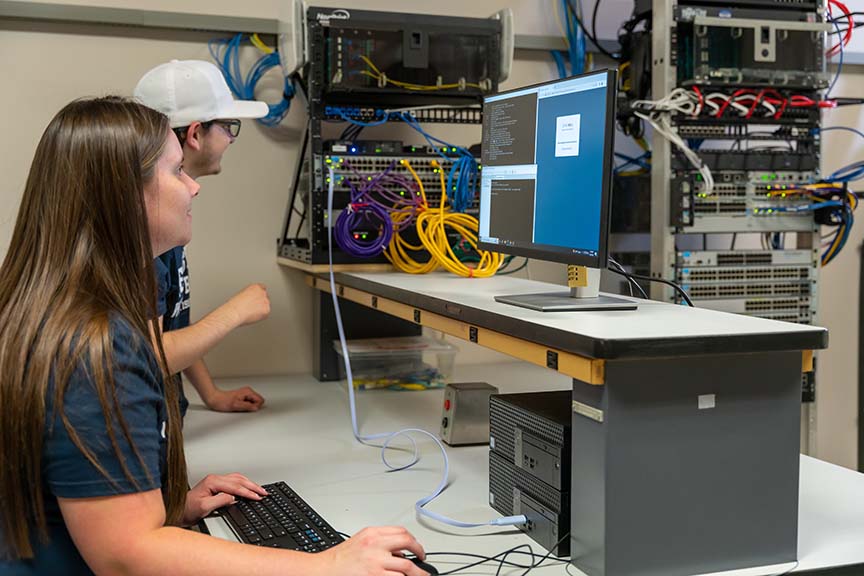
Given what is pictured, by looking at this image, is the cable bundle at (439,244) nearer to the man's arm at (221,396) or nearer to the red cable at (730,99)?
the man's arm at (221,396)

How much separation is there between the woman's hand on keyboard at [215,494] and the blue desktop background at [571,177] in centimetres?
66

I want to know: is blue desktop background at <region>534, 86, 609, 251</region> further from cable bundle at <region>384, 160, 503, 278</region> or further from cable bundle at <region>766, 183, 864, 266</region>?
cable bundle at <region>766, 183, 864, 266</region>

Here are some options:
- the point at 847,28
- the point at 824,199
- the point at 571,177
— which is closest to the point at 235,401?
the point at 571,177

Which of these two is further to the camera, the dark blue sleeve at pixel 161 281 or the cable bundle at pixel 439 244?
the cable bundle at pixel 439 244

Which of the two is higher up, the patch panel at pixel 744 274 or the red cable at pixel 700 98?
the red cable at pixel 700 98

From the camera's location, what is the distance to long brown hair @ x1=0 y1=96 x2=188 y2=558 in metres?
0.98

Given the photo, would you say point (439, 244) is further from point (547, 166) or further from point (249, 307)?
point (547, 166)

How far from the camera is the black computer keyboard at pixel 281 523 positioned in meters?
1.30

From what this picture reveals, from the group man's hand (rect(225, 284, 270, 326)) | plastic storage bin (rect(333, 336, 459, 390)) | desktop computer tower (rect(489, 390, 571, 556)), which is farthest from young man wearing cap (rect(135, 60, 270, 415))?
desktop computer tower (rect(489, 390, 571, 556))

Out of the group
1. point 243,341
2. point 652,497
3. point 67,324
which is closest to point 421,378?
point 243,341

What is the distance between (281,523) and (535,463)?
40cm

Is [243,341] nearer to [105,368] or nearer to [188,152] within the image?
[188,152]

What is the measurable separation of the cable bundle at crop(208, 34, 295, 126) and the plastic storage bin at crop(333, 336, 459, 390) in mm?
808

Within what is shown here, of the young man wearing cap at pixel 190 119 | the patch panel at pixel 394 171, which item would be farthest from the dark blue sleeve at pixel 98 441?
the patch panel at pixel 394 171
